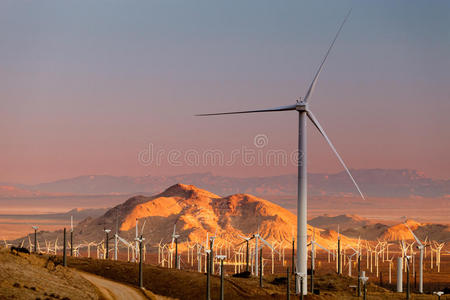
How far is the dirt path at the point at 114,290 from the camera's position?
302 feet

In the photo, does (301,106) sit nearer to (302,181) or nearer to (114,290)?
(302,181)

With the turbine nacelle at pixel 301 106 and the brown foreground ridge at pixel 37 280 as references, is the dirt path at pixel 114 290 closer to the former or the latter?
the brown foreground ridge at pixel 37 280

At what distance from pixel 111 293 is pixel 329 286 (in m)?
66.3

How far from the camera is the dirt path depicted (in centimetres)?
9219

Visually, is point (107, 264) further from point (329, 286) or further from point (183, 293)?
point (329, 286)

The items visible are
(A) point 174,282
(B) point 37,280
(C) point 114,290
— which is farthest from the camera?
(A) point 174,282

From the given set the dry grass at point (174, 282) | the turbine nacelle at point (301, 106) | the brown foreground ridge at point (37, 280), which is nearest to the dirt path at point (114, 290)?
the brown foreground ridge at point (37, 280)

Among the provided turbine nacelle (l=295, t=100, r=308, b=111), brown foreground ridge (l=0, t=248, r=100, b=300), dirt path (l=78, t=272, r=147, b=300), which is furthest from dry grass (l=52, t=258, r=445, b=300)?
turbine nacelle (l=295, t=100, r=308, b=111)

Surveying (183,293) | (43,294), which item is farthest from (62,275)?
(183,293)

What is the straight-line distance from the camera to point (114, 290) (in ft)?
317

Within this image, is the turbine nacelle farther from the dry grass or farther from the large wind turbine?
the dry grass

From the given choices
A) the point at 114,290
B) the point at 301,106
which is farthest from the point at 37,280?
the point at 301,106

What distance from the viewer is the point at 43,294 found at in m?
81.2

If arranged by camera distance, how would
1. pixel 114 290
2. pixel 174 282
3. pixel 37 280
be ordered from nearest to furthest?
pixel 37 280 → pixel 114 290 → pixel 174 282
